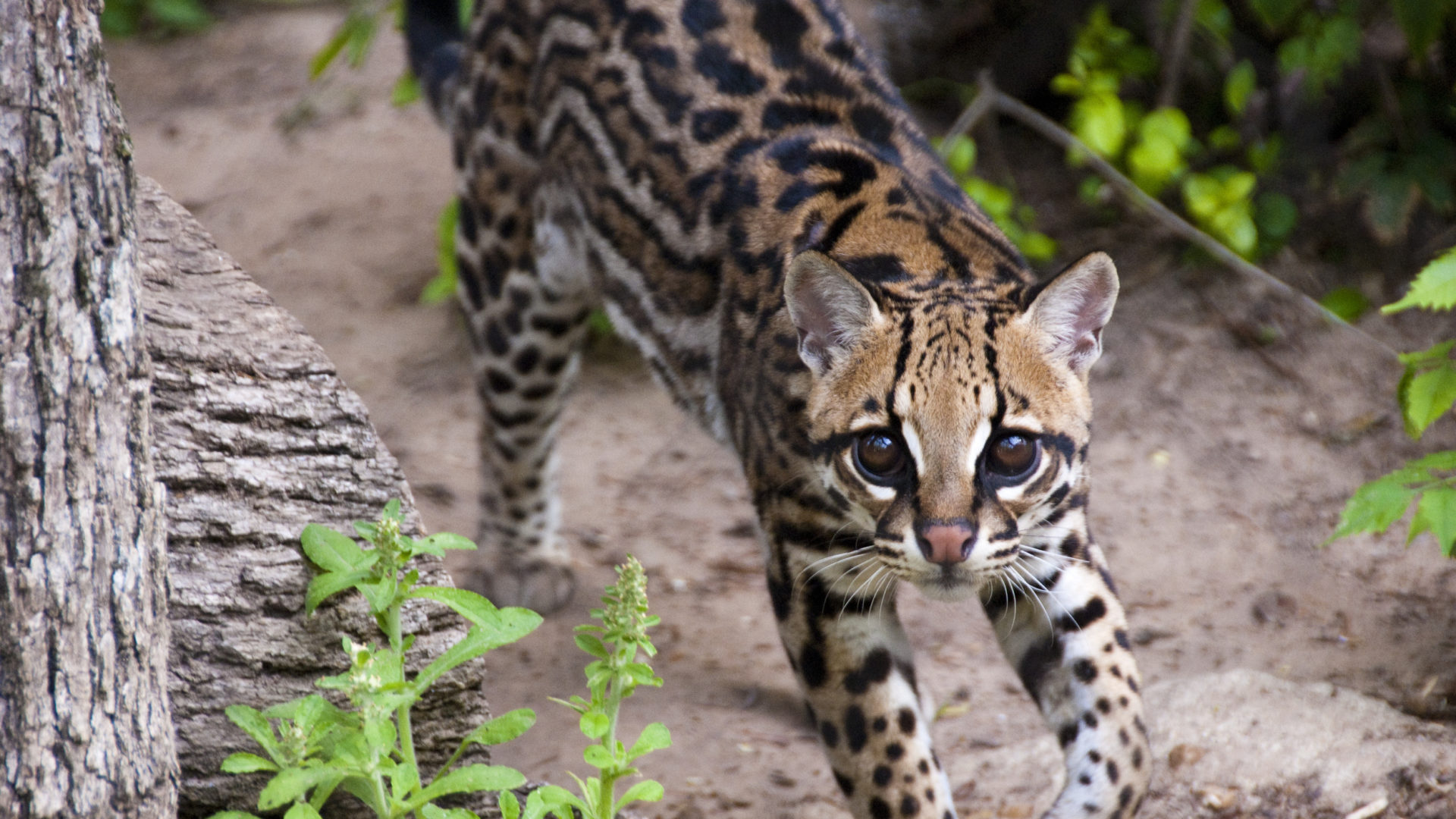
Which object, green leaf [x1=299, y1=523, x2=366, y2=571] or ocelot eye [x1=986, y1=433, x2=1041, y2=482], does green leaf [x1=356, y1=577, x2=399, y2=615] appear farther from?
ocelot eye [x1=986, y1=433, x2=1041, y2=482]

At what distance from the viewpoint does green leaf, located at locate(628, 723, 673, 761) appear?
2516mm

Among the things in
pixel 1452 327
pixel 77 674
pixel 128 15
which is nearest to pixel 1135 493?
pixel 1452 327

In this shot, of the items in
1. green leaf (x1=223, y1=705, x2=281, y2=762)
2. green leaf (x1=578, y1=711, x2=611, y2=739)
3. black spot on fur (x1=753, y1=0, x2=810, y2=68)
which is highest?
black spot on fur (x1=753, y1=0, x2=810, y2=68)

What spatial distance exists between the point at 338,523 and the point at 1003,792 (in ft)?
6.33

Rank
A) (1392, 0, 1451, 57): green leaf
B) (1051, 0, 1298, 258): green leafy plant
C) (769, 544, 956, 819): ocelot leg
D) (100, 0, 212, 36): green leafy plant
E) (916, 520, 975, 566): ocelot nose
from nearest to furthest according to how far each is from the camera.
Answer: (916, 520, 975, 566): ocelot nose
(769, 544, 956, 819): ocelot leg
(1392, 0, 1451, 57): green leaf
(1051, 0, 1298, 258): green leafy plant
(100, 0, 212, 36): green leafy plant

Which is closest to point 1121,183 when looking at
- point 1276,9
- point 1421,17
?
point 1276,9

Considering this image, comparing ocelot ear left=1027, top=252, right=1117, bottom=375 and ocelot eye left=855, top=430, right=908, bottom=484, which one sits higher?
ocelot ear left=1027, top=252, right=1117, bottom=375

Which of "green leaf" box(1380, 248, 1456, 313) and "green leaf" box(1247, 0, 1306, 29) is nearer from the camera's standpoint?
"green leaf" box(1380, 248, 1456, 313)

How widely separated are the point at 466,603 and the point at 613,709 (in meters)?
0.34

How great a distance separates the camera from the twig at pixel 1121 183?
17.4 feet

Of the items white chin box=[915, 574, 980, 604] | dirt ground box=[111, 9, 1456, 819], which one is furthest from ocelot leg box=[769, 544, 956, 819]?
dirt ground box=[111, 9, 1456, 819]

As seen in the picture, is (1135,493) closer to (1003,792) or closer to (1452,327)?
(1452,327)

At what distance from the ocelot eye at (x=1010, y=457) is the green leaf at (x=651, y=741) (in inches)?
33.0

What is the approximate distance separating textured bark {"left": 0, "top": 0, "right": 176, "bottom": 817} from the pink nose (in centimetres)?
142
